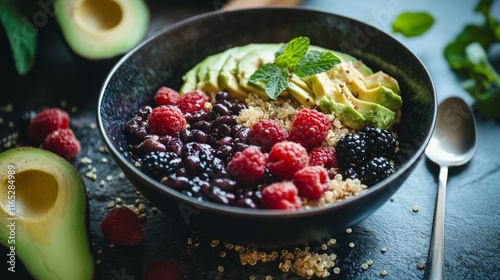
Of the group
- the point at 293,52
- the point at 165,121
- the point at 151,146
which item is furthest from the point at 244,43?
the point at 151,146

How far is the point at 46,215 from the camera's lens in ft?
4.96

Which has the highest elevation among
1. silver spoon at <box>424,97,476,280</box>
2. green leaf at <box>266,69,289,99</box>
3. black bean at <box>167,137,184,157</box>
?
green leaf at <box>266,69,289,99</box>

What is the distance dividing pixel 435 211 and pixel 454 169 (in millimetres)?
313

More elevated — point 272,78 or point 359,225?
point 272,78

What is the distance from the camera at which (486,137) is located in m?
2.11

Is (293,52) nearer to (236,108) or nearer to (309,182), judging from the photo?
(236,108)

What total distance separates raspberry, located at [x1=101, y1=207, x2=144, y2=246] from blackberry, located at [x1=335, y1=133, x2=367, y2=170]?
2.29ft

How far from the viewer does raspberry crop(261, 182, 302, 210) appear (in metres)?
1.42

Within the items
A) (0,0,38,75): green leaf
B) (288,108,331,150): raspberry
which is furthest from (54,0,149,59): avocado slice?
(288,108,331,150): raspberry

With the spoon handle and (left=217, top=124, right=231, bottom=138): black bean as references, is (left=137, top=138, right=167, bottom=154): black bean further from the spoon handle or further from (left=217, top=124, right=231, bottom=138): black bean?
the spoon handle

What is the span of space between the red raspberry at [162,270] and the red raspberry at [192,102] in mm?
549

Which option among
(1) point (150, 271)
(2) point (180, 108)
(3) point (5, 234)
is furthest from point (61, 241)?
(2) point (180, 108)

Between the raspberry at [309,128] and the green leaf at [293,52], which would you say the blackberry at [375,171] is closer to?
the raspberry at [309,128]

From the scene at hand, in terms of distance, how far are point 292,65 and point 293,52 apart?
0.05m
